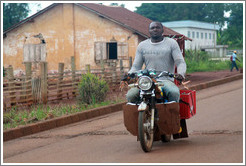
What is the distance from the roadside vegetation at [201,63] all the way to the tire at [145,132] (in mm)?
24015

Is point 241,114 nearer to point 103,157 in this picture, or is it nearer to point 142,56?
point 142,56

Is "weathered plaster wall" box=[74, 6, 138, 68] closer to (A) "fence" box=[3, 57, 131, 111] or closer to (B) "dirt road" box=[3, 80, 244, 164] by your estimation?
(A) "fence" box=[3, 57, 131, 111]

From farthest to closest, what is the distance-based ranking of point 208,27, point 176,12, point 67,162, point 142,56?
point 176,12
point 208,27
point 142,56
point 67,162

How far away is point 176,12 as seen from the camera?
87.4 m

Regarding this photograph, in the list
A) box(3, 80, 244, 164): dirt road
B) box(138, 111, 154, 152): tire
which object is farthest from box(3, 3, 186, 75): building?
box(138, 111, 154, 152): tire

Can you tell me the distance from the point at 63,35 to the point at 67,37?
0.87ft

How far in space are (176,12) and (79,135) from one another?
79746 millimetres

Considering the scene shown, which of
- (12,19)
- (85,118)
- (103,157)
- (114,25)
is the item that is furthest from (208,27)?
(103,157)

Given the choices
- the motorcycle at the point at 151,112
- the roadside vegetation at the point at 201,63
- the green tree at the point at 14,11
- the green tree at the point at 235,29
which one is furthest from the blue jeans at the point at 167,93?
the green tree at the point at 235,29

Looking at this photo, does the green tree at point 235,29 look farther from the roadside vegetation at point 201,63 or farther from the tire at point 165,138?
the tire at point 165,138

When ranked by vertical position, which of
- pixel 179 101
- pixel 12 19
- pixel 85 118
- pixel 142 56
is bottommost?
pixel 85 118

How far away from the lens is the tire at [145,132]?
6.64m

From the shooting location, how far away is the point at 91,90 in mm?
14070

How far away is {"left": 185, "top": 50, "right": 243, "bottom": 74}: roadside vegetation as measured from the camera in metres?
31.7
